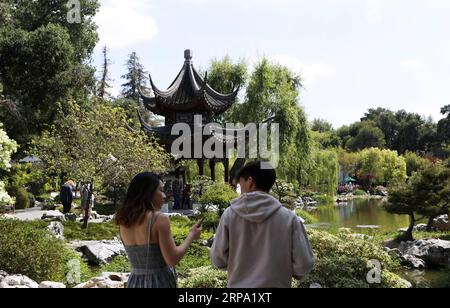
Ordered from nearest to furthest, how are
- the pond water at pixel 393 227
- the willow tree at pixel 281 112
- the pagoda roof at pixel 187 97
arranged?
1. the pond water at pixel 393 227
2. the pagoda roof at pixel 187 97
3. the willow tree at pixel 281 112

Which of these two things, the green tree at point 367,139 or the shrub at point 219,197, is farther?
the green tree at point 367,139

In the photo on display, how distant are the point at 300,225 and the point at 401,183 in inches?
461

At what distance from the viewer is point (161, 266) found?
2727mm

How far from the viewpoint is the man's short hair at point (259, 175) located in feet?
8.56

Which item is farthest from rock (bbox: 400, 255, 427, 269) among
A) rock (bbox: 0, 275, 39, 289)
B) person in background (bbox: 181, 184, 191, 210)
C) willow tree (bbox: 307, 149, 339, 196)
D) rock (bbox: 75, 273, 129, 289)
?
willow tree (bbox: 307, 149, 339, 196)

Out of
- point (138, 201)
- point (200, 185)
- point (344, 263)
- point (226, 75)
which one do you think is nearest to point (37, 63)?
point (200, 185)

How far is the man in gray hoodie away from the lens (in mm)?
2520

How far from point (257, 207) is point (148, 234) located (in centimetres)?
56

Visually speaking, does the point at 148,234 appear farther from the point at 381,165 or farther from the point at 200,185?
the point at 381,165

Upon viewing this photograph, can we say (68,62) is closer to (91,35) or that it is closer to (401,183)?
(91,35)

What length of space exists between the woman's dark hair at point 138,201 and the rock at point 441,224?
1356cm

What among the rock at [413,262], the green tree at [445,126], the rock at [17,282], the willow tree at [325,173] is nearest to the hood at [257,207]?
the rock at [17,282]

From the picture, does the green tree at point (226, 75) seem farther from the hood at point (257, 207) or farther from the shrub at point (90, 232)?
the hood at point (257, 207)
